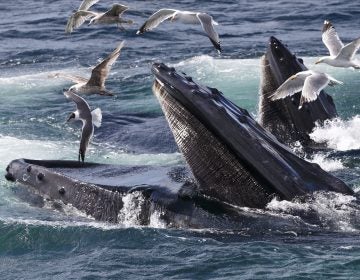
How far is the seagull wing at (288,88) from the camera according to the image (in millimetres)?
13305

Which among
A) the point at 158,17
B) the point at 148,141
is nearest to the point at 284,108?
the point at 148,141

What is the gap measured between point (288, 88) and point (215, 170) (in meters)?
3.57

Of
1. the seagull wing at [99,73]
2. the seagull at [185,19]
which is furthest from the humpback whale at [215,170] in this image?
the seagull at [185,19]

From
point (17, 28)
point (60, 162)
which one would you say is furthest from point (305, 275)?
point (17, 28)

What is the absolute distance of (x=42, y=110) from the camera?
66.2 ft

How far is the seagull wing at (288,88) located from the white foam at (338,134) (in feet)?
2.20

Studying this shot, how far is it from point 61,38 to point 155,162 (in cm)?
1699

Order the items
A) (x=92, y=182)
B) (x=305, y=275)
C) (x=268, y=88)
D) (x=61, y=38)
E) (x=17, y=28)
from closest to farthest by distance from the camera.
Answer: (x=305, y=275) → (x=92, y=182) → (x=268, y=88) → (x=61, y=38) → (x=17, y=28)

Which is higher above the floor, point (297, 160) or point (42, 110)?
point (42, 110)

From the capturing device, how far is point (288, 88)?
13383 millimetres

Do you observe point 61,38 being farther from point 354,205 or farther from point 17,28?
point 354,205

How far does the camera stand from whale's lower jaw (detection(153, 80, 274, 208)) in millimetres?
9953

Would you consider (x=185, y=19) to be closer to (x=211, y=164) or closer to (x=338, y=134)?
(x=338, y=134)

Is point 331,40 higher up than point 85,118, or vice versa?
point 331,40
